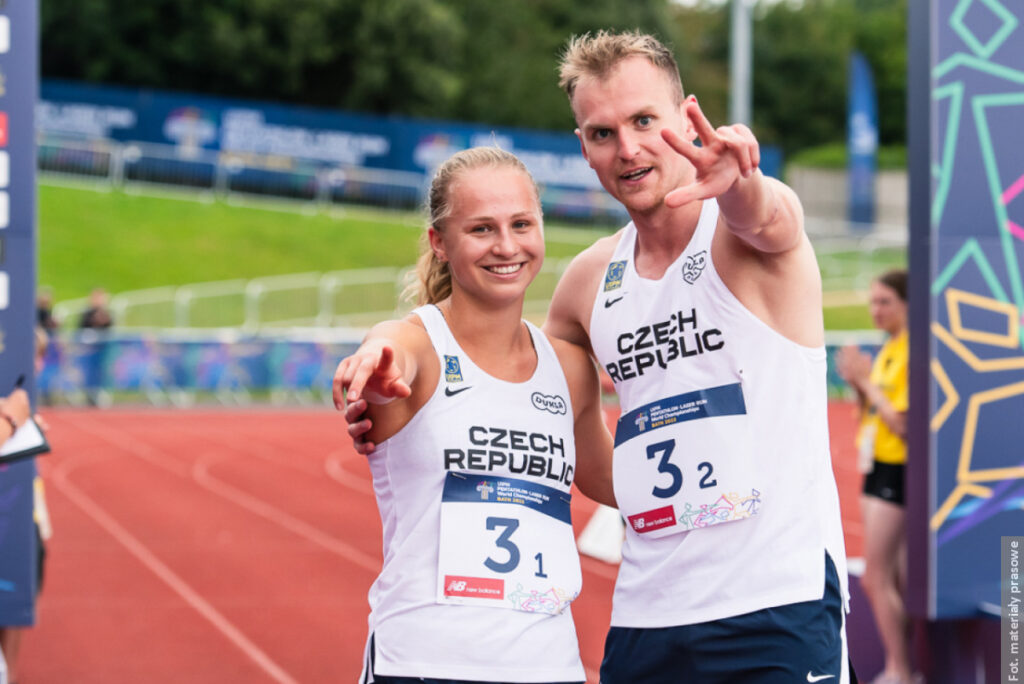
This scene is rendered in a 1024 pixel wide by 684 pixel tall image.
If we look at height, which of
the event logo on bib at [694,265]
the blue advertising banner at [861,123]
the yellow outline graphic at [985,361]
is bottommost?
the yellow outline graphic at [985,361]

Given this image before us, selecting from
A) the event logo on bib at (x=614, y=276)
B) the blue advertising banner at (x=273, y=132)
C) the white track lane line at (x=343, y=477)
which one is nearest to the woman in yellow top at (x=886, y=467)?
the event logo on bib at (x=614, y=276)

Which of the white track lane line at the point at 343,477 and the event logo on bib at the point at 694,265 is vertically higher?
the event logo on bib at the point at 694,265

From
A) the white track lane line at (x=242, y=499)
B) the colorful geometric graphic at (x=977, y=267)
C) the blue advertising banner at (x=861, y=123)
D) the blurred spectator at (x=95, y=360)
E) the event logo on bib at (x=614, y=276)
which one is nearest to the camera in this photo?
the event logo on bib at (x=614, y=276)

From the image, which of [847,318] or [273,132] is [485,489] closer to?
[847,318]

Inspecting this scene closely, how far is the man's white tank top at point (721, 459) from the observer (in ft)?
9.43

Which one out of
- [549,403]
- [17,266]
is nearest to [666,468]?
[549,403]

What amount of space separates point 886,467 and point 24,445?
3916mm

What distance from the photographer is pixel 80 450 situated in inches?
598

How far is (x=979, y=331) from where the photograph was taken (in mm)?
4934

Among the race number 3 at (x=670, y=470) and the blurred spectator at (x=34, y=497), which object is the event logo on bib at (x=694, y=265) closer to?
the race number 3 at (x=670, y=470)

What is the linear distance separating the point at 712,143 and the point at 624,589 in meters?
1.15

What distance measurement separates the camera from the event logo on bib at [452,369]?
280 centimetres

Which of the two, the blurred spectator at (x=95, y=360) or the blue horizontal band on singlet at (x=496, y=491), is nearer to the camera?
the blue horizontal band on singlet at (x=496, y=491)

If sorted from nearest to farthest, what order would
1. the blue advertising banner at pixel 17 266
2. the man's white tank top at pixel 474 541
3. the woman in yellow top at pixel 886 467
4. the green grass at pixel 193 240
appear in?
the man's white tank top at pixel 474 541
the blue advertising banner at pixel 17 266
the woman in yellow top at pixel 886 467
the green grass at pixel 193 240
